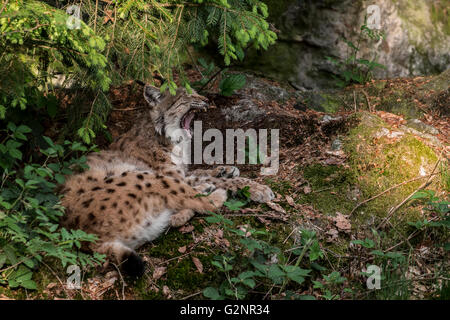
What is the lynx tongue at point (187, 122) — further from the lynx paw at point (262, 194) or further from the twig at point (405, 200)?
the twig at point (405, 200)

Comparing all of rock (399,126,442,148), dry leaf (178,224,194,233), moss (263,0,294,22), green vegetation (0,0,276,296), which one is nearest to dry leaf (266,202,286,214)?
dry leaf (178,224,194,233)

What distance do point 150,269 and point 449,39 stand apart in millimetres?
5514

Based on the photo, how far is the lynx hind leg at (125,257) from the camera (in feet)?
9.95

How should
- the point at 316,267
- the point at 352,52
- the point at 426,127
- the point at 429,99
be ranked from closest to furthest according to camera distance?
the point at 316,267 → the point at 426,127 → the point at 429,99 → the point at 352,52

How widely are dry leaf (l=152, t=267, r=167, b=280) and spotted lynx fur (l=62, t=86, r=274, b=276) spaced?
15 centimetres

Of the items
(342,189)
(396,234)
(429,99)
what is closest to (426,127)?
(429,99)

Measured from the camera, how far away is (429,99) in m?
5.30

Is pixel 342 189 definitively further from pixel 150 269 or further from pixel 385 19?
pixel 385 19

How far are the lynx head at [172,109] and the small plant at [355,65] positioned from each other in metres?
2.34

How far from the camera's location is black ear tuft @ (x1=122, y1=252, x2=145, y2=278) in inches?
119

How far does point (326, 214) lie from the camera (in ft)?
12.3

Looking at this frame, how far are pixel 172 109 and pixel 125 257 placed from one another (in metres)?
1.90

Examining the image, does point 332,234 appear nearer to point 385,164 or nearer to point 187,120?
point 385,164

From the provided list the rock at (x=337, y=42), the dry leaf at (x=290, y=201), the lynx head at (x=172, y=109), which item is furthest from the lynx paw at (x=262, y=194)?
the rock at (x=337, y=42)
